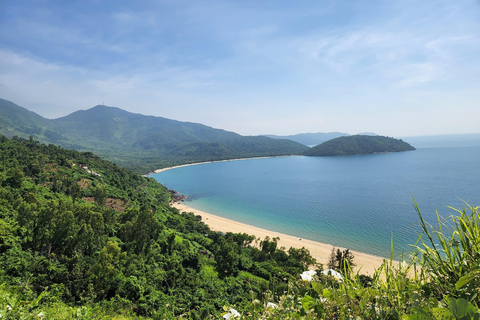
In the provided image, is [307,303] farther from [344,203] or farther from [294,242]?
[344,203]

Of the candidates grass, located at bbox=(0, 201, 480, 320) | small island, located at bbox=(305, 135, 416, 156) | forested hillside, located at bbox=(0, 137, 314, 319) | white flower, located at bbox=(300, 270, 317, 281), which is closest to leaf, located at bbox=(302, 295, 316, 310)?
grass, located at bbox=(0, 201, 480, 320)

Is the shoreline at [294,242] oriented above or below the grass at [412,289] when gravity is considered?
below

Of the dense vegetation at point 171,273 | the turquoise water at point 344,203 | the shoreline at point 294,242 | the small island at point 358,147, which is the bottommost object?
the shoreline at point 294,242

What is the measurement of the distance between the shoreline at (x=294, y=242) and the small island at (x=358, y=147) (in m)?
142

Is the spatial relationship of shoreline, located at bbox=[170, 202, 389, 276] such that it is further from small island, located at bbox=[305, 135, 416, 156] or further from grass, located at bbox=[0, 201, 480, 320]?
small island, located at bbox=[305, 135, 416, 156]

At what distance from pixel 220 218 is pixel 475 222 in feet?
158

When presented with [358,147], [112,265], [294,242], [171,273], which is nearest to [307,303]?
[112,265]

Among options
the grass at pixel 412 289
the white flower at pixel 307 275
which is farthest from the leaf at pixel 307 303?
the white flower at pixel 307 275

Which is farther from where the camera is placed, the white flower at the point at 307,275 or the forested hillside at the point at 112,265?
the forested hillside at the point at 112,265

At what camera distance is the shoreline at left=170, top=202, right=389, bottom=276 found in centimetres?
2748

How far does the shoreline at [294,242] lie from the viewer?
2748cm

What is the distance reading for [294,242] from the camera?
115 ft

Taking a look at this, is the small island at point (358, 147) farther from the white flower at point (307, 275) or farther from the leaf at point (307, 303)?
the leaf at point (307, 303)

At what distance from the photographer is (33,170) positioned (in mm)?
36219
